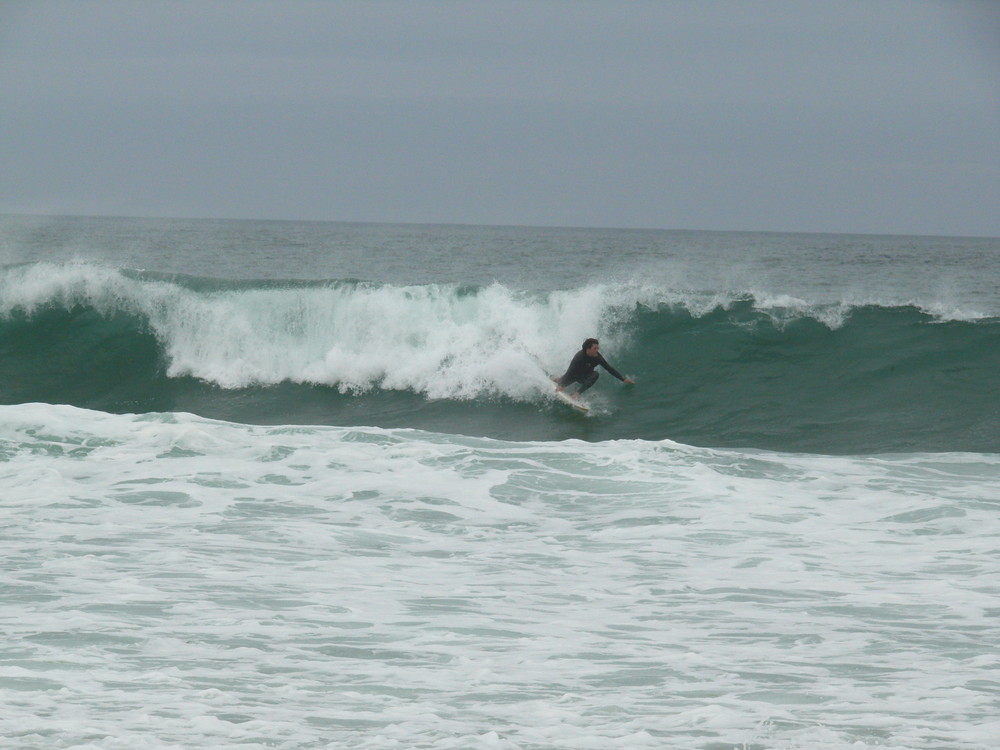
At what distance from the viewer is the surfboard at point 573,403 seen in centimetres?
1489

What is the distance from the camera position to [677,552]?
304 inches

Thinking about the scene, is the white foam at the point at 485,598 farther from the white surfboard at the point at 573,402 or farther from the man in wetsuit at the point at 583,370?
the man in wetsuit at the point at 583,370

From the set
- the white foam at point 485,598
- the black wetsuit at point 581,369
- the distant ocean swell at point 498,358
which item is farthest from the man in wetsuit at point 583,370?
the white foam at point 485,598

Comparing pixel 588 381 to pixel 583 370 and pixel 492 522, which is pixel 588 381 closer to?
pixel 583 370

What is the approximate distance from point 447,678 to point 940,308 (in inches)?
604

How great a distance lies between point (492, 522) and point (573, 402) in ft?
21.4

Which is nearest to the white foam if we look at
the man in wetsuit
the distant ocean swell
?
the distant ocean swell

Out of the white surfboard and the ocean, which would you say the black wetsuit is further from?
the ocean

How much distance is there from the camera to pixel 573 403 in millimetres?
14938

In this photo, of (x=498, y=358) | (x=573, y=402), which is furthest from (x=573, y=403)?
(x=498, y=358)

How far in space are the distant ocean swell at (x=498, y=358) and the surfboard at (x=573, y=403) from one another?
22cm

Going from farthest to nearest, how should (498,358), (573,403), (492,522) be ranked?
(498,358), (573,403), (492,522)

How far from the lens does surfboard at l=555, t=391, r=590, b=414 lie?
586 inches

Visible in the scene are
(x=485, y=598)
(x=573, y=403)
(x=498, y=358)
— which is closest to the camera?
(x=485, y=598)
